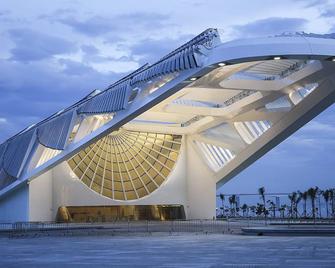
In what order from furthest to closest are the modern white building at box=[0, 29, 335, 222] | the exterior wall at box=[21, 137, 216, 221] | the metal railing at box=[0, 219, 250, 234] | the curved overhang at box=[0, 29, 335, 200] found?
the exterior wall at box=[21, 137, 216, 221] < the metal railing at box=[0, 219, 250, 234] < the modern white building at box=[0, 29, 335, 222] < the curved overhang at box=[0, 29, 335, 200]

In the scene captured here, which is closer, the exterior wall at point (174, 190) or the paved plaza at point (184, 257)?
the paved plaza at point (184, 257)

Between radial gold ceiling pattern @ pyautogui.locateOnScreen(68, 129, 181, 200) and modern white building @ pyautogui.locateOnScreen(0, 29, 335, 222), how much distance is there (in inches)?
3.8

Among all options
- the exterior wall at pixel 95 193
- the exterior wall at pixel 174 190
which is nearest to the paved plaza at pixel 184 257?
the exterior wall at pixel 174 190

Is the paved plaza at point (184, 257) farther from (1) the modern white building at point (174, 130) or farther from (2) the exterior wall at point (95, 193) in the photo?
(2) the exterior wall at point (95, 193)

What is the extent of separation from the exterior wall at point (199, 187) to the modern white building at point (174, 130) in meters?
0.09

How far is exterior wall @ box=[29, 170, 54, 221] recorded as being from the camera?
1816 inches

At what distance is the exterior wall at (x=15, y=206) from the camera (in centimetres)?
4584

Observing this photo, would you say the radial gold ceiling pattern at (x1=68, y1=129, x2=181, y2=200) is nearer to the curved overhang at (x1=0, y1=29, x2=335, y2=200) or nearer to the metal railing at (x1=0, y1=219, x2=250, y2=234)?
the curved overhang at (x1=0, y1=29, x2=335, y2=200)

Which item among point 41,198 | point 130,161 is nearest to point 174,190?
point 130,161

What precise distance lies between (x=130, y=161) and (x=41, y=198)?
12590 mm

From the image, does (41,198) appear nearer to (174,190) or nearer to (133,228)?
(174,190)

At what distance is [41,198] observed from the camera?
47.7m

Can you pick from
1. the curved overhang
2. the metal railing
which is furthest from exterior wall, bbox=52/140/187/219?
the metal railing

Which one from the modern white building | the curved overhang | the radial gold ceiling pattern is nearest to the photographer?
the curved overhang
